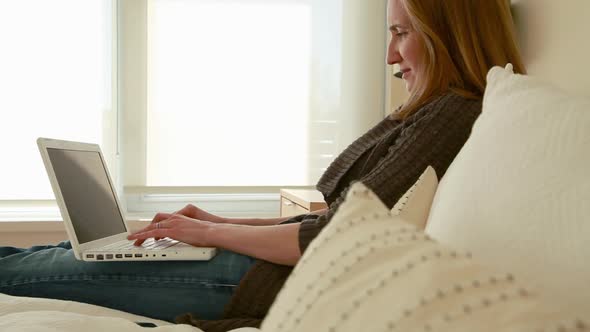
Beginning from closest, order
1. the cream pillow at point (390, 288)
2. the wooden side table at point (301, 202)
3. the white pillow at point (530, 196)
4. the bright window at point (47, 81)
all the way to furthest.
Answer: the cream pillow at point (390, 288) < the white pillow at point (530, 196) < the wooden side table at point (301, 202) < the bright window at point (47, 81)

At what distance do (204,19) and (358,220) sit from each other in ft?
9.27

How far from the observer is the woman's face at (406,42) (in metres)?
1.41

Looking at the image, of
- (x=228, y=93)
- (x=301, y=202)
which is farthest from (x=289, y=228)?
(x=228, y=93)

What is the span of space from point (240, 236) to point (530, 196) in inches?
30.3

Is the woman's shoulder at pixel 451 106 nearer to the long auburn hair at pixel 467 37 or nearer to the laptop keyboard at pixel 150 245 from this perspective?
the long auburn hair at pixel 467 37

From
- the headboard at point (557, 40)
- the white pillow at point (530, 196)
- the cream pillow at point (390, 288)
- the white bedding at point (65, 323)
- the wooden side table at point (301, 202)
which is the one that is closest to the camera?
the cream pillow at point (390, 288)

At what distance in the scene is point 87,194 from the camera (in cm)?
156

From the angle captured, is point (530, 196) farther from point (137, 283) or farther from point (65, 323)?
point (137, 283)

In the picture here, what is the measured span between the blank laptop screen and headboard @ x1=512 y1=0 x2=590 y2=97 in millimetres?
1055

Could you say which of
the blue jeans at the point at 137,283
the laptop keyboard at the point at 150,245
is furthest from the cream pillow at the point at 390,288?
the laptop keyboard at the point at 150,245

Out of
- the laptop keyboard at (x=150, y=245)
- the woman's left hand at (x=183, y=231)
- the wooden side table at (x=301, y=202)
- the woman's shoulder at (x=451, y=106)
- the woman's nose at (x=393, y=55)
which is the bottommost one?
the wooden side table at (x=301, y=202)

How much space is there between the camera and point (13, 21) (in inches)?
118

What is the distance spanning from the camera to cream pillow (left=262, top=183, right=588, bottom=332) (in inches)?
13.3

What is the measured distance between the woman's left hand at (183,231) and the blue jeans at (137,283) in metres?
0.06
